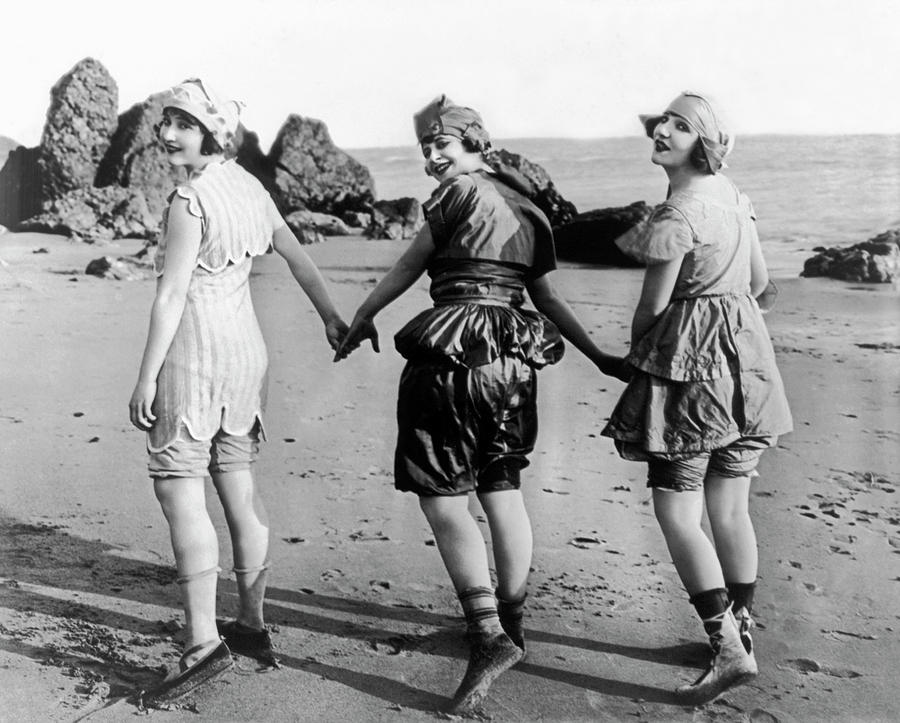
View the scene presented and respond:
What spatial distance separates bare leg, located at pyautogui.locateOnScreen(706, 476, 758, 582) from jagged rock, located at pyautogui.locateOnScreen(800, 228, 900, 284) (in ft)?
16.1

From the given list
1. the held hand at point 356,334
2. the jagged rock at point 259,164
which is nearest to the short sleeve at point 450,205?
the held hand at point 356,334

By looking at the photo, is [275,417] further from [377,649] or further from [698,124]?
[698,124]

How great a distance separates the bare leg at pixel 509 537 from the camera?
2.95 m

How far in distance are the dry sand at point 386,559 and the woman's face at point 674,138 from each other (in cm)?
Result: 144

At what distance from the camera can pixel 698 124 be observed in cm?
281

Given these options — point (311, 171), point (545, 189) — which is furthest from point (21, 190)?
point (545, 189)

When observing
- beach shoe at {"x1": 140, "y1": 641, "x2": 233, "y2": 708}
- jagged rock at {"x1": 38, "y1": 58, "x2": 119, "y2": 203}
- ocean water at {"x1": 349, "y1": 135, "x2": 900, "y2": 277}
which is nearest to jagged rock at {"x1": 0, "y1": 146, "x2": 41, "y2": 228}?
→ jagged rock at {"x1": 38, "y1": 58, "x2": 119, "y2": 203}

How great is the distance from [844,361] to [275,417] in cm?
325

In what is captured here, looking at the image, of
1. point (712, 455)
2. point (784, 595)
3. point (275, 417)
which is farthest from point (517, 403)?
point (275, 417)

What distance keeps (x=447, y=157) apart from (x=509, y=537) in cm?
104

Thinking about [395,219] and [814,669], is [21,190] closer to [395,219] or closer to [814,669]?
[395,219]

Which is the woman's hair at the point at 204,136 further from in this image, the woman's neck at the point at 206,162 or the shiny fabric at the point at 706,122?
the shiny fabric at the point at 706,122

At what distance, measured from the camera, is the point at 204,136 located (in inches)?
113

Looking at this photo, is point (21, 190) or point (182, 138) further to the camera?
point (21, 190)
